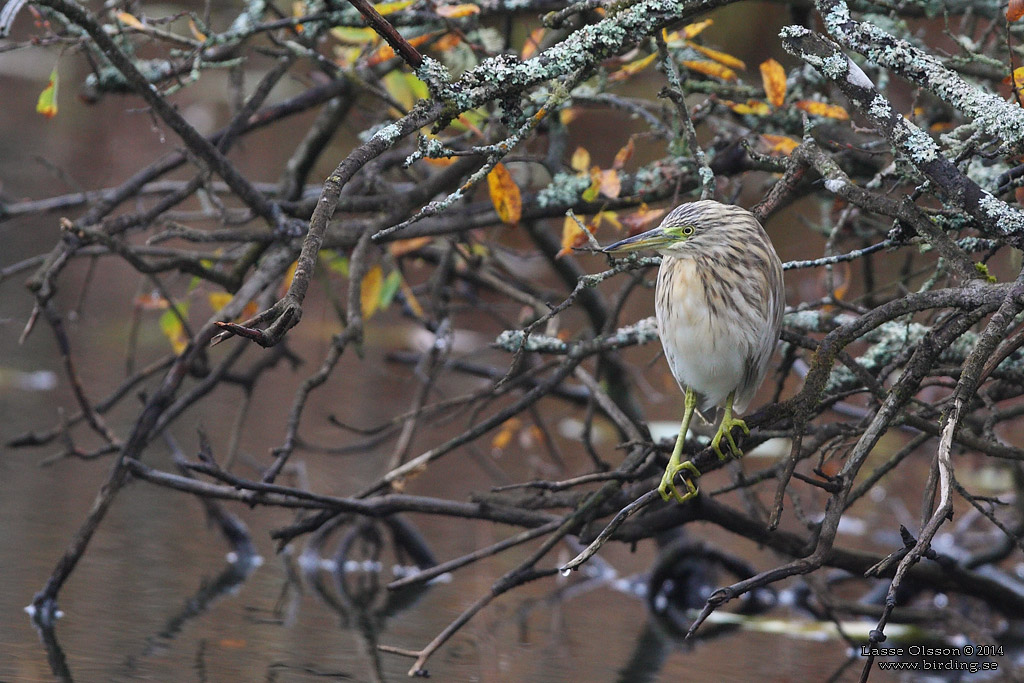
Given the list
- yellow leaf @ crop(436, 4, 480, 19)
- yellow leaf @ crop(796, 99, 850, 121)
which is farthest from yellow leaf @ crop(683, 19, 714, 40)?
yellow leaf @ crop(436, 4, 480, 19)

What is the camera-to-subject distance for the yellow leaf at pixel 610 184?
2804mm

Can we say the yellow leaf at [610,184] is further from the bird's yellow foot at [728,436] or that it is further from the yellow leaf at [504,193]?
the bird's yellow foot at [728,436]

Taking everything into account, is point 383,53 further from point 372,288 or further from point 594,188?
point 372,288

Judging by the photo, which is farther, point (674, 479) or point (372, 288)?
point (372, 288)

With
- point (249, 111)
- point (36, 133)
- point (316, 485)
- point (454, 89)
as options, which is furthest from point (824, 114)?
point (36, 133)

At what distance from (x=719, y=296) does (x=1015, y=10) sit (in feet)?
2.38

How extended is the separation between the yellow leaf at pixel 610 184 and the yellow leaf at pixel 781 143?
0.38 m

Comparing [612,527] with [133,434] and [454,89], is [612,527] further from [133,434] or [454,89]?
[133,434]

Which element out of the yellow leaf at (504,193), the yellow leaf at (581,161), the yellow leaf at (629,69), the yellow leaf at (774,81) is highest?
the yellow leaf at (629,69)

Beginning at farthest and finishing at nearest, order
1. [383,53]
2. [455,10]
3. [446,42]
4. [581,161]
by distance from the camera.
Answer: [446,42] → [581,161] → [383,53] → [455,10]

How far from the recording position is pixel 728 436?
7.07 feet

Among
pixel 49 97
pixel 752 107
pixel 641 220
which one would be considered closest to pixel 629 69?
pixel 752 107

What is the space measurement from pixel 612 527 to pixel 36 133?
38.8ft

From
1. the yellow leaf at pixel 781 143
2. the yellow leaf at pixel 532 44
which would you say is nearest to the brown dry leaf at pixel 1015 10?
the yellow leaf at pixel 781 143
